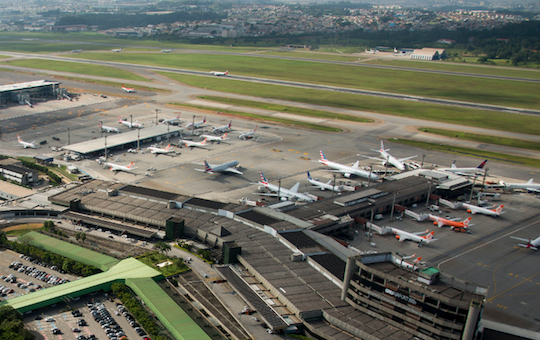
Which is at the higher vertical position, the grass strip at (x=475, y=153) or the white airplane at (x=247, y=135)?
the grass strip at (x=475, y=153)

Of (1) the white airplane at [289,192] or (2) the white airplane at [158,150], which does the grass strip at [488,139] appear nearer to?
(1) the white airplane at [289,192]

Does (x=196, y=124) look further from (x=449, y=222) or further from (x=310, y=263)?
(x=310, y=263)

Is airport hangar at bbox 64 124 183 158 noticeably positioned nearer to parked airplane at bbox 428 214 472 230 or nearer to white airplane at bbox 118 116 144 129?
white airplane at bbox 118 116 144 129

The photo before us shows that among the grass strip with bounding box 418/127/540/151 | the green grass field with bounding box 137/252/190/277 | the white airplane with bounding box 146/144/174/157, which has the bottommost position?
the green grass field with bounding box 137/252/190/277

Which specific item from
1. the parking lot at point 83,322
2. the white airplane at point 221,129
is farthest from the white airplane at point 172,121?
the parking lot at point 83,322

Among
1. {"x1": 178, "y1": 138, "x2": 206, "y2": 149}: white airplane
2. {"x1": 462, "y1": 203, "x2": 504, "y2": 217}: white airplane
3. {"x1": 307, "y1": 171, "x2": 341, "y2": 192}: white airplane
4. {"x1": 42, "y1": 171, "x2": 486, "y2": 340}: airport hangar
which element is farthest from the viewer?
{"x1": 178, "y1": 138, "x2": 206, "y2": 149}: white airplane

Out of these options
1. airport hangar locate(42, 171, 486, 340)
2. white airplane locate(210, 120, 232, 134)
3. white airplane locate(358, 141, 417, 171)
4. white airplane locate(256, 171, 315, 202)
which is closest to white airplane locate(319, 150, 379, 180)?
white airplane locate(358, 141, 417, 171)

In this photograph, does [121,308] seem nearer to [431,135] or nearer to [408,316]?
[408,316]

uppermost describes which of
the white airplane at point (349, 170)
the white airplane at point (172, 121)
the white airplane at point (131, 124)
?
the white airplane at point (349, 170)

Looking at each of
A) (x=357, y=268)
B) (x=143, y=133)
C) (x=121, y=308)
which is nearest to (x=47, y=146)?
(x=143, y=133)
